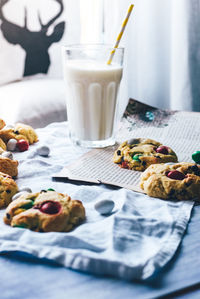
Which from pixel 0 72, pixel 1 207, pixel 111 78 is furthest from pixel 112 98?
pixel 0 72

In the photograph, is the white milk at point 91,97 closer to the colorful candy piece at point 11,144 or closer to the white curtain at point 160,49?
the colorful candy piece at point 11,144

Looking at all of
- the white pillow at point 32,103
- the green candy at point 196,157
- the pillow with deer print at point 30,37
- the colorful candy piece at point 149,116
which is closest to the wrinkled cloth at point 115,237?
the green candy at point 196,157

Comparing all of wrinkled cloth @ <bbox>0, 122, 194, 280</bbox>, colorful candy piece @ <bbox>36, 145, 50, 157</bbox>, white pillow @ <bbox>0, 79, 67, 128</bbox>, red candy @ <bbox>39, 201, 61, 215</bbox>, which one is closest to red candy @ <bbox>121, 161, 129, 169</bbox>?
wrinkled cloth @ <bbox>0, 122, 194, 280</bbox>

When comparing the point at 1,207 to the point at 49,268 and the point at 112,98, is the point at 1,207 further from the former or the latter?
the point at 112,98

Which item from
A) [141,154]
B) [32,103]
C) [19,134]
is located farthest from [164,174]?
[32,103]

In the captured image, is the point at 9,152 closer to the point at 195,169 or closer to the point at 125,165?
Result: the point at 125,165

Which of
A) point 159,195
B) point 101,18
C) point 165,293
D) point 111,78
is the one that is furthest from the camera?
point 101,18
